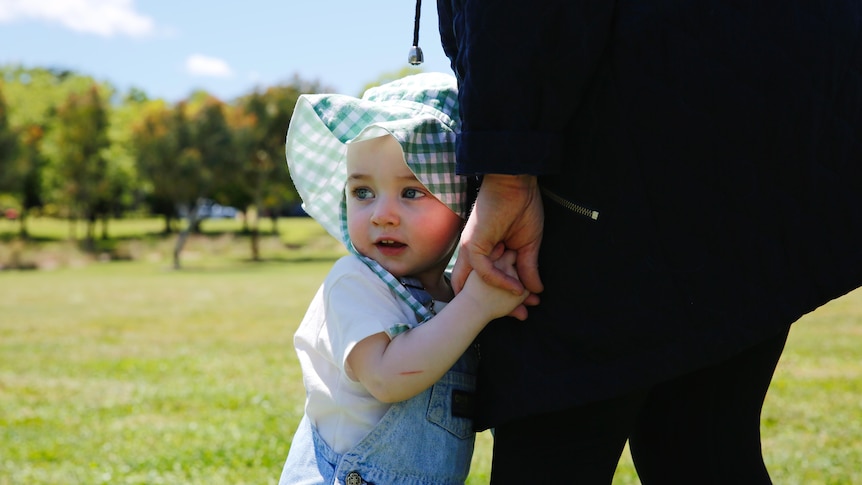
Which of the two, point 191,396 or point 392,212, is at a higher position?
point 392,212

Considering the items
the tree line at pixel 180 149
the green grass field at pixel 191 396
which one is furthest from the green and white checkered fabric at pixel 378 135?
the tree line at pixel 180 149

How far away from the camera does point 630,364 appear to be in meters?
1.41

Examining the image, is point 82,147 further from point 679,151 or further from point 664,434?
point 679,151

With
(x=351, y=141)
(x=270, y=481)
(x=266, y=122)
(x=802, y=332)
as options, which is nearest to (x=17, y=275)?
(x=266, y=122)

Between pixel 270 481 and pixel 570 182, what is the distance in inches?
101

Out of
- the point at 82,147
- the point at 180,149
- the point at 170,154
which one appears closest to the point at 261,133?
the point at 180,149

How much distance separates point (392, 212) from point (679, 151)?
66cm

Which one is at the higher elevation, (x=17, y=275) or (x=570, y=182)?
(x=570, y=182)

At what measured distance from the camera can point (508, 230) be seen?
1.49m

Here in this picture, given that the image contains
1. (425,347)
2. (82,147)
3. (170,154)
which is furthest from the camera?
(82,147)

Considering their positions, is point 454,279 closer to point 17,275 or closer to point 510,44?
point 510,44

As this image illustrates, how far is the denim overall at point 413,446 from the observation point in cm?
171

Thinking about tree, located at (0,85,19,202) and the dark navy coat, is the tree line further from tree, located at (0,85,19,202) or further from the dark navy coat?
the dark navy coat

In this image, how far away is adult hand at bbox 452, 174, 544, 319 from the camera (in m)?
1.44
